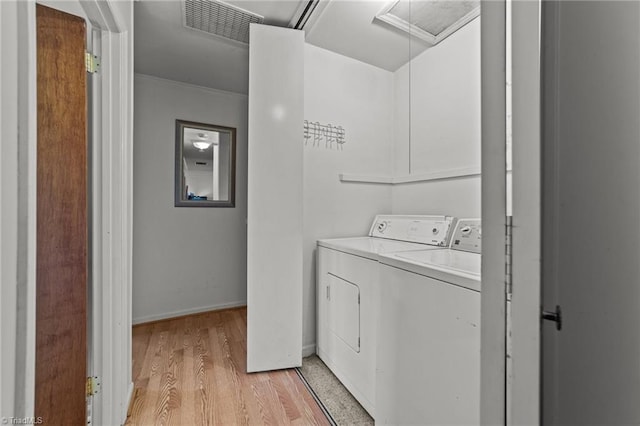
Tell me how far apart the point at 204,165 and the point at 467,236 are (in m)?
2.67

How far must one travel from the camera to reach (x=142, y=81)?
108 inches

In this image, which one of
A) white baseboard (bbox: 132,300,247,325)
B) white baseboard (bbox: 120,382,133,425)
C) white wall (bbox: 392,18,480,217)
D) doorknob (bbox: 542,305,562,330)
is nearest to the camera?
doorknob (bbox: 542,305,562,330)

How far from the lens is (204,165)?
3.05 metres

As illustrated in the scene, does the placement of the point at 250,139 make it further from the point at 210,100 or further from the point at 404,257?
the point at 210,100

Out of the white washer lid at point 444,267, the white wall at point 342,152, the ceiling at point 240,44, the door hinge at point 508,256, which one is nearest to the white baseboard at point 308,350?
the white wall at point 342,152

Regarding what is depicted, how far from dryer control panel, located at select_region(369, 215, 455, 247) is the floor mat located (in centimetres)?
105

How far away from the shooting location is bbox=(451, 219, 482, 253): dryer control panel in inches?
58.0

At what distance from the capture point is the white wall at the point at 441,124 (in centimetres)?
184

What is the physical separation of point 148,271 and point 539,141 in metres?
3.20

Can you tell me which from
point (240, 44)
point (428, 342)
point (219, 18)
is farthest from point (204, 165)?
point (428, 342)

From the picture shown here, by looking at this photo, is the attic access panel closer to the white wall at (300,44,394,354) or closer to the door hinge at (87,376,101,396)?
the white wall at (300,44,394,354)

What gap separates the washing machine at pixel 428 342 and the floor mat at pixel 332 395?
20 cm
